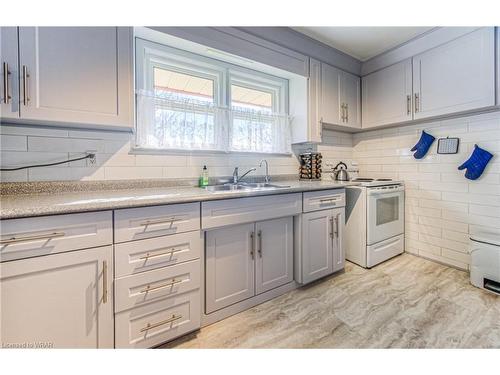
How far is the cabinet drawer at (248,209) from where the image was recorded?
1.47 meters

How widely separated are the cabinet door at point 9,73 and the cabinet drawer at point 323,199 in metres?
1.95

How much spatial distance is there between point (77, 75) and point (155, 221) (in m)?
0.98

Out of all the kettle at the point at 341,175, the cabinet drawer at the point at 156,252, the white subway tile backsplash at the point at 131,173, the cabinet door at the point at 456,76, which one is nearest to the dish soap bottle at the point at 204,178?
the white subway tile backsplash at the point at 131,173

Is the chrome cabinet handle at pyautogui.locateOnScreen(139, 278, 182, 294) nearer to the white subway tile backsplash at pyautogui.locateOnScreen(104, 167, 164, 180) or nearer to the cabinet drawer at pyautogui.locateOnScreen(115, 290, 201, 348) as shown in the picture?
the cabinet drawer at pyautogui.locateOnScreen(115, 290, 201, 348)

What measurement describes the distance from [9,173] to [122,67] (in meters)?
0.95

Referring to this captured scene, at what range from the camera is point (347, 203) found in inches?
101

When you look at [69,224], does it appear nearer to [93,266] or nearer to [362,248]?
[93,266]

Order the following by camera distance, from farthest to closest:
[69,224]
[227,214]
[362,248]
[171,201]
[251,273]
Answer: [362,248] → [251,273] → [227,214] → [171,201] → [69,224]

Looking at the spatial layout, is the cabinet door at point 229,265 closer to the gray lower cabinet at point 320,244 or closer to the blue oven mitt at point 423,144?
the gray lower cabinet at point 320,244

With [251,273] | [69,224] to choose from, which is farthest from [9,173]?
[251,273]

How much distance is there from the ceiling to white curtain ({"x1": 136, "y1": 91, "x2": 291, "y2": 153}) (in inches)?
34.9

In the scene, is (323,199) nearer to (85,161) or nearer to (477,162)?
(477,162)

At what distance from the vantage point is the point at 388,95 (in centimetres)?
269

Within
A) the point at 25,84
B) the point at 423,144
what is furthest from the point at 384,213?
the point at 25,84
